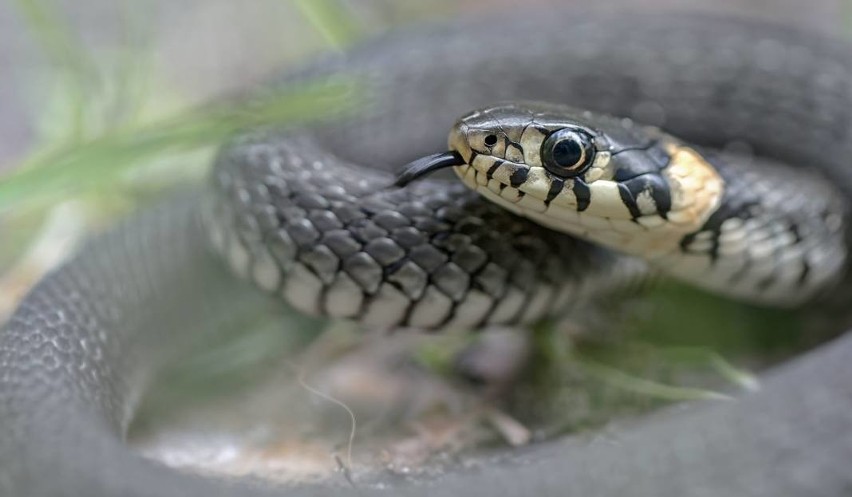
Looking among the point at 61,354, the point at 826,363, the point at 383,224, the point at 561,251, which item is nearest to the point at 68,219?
the point at 61,354

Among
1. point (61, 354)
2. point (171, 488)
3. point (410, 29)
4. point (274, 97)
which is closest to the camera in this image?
point (171, 488)

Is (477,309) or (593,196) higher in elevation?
(593,196)

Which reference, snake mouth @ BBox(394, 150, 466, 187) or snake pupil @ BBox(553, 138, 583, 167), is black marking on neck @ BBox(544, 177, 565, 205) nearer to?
snake pupil @ BBox(553, 138, 583, 167)

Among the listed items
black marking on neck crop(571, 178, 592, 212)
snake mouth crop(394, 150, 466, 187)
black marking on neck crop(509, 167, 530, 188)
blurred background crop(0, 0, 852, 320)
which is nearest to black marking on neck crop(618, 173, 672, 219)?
black marking on neck crop(571, 178, 592, 212)

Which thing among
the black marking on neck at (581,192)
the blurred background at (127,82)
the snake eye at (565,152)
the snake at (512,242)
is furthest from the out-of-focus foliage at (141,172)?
the snake eye at (565,152)

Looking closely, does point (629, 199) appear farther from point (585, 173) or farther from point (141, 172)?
point (141, 172)

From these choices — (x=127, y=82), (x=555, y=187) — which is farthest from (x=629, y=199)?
(x=127, y=82)

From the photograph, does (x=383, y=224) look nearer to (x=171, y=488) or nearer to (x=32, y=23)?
(x=171, y=488)
